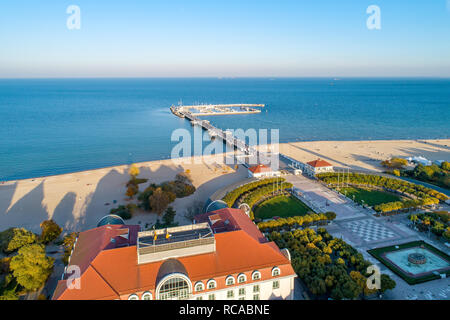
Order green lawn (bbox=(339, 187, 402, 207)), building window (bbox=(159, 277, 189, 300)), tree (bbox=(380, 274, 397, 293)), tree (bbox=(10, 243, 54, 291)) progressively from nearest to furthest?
building window (bbox=(159, 277, 189, 300))
tree (bbox=(380, 274, 397, 293))
tree (bbox=(10, 243, 54, 291))
green lawn (bbox=(339, 187, 402, 207))

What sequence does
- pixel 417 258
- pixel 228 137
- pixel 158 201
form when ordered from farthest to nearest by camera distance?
pixel 228 137 → pixel 158 201 → pixel 417 258

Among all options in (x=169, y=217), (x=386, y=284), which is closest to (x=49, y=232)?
(x=169, y=217)

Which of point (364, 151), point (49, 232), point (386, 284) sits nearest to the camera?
point (386, 284)

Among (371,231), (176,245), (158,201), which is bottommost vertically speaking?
(371,231)

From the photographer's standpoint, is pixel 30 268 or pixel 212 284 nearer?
pixel 212 284

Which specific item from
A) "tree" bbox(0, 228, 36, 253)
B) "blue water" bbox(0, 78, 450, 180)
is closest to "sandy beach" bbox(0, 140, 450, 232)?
"tree" bbox(0, 228, 36, 253)

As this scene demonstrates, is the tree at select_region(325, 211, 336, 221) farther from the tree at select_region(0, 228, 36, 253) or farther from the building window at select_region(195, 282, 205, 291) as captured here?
the tree at select_region(0, 228, 36, 253)

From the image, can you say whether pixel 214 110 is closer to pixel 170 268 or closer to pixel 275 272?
pixel 275 272
